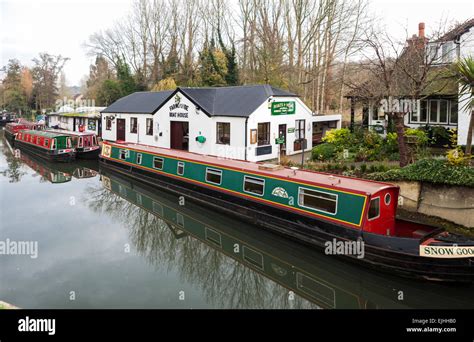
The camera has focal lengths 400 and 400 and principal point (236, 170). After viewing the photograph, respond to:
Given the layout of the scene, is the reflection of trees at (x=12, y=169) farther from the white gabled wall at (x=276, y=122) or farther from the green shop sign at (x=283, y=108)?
the green shop sign at (x=283, y=108)

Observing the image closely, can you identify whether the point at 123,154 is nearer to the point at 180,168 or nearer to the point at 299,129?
the point at 180,168

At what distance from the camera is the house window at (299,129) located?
813 inches

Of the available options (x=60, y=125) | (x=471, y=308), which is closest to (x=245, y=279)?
(x=471, y=308)

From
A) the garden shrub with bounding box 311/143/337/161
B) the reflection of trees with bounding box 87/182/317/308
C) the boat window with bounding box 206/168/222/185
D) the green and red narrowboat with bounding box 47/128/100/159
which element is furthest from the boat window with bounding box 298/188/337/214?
the green and red narrowboat with bounding box 47/128/100/159

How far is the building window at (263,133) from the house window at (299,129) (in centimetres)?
239

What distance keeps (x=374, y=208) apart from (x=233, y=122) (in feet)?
32.8

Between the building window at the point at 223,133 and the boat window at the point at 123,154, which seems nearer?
the building window at the point at 223,133

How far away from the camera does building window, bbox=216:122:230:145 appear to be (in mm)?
18781

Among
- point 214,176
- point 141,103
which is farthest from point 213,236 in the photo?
point 141,103

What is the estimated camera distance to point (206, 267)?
33.6ft

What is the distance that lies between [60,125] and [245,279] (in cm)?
3256

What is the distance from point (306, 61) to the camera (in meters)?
31.3

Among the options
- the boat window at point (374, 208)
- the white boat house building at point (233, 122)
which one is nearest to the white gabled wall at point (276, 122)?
the white boat house building at point (233, 122)

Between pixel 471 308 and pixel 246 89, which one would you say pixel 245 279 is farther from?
pixel 246 89
